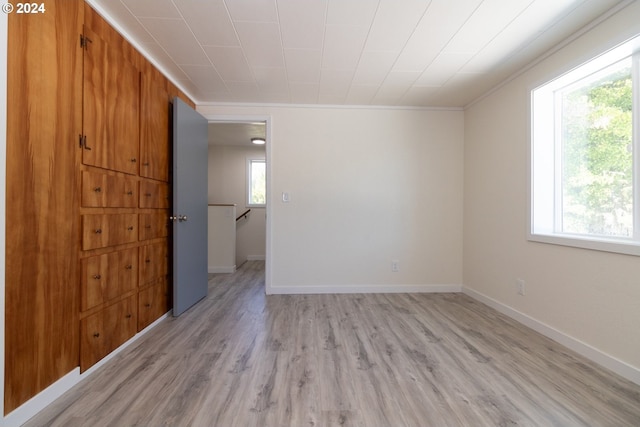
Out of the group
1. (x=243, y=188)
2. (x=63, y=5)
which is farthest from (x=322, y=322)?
(x=243, y=188)

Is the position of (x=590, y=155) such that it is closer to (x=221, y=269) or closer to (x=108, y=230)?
(x=108, y=230)

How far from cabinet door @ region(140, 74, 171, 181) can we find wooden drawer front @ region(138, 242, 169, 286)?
2.00ft

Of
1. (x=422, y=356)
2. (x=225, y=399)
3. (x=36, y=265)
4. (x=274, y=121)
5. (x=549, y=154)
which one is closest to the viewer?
(x=36, y=265)

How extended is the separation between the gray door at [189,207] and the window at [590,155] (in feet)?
10.3

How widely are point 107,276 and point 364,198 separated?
2595mm

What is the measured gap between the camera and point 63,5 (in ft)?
4.77

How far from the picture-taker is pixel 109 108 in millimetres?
1793

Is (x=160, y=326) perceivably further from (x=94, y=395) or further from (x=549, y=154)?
(x=549, y=154)

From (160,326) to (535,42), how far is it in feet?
12.3

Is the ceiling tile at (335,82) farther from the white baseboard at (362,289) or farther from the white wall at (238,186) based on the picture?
the white wall at (238,186)

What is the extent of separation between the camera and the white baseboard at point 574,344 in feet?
5.27

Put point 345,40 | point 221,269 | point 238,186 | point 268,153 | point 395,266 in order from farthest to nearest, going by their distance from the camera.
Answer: point 238,186 → point 221,269 → point 395,266 → point 268,153 → point 345,40

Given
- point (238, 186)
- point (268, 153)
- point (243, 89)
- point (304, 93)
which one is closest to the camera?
→ point (243, 89)

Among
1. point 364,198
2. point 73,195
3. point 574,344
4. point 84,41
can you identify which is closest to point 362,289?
point 364,198
